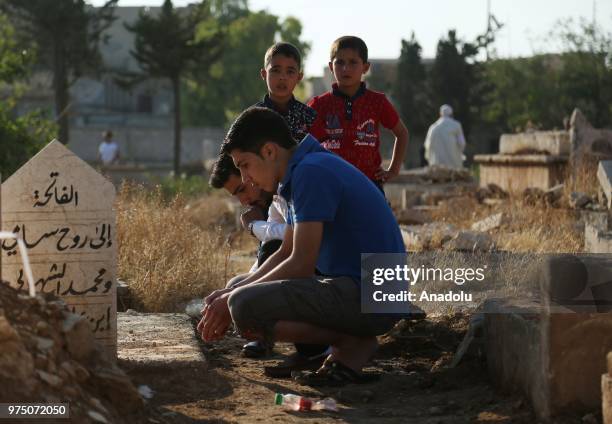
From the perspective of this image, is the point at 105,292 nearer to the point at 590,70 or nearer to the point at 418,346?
the point at 418,346

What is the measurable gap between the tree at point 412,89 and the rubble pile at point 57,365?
3634 cm

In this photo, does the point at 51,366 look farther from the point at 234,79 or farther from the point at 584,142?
the point at 234,79

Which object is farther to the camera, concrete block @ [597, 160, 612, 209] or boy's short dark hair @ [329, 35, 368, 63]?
concrete block @ [597, 160, 612, 209]

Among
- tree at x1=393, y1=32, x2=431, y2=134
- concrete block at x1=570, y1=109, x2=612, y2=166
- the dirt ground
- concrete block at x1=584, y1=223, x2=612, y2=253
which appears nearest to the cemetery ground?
the dirt ground

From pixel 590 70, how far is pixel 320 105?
34.7 meters

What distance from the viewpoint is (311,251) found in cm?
549

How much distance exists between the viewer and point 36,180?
5344 mm

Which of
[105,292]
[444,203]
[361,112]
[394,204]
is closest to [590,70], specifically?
[394,204]

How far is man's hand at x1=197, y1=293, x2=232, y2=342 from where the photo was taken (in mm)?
5602

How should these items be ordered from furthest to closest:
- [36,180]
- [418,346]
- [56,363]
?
[418,346], [36,180], [56,363]

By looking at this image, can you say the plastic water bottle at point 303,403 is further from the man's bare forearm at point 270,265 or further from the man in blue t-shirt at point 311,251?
the man's bare forearm at point 270,265

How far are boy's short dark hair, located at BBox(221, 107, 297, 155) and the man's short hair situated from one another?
755 mm

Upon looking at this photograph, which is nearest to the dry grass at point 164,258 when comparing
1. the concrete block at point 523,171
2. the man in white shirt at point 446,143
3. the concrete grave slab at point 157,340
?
the concrete grave slab at point 157,340

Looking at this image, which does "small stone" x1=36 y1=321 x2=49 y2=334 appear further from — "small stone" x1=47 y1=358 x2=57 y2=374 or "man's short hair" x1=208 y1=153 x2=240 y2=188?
"man's short hair" x1=208 y1=153 x2=240 y2=188
